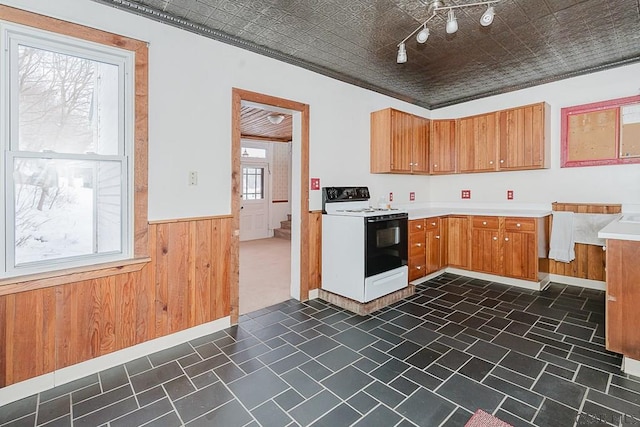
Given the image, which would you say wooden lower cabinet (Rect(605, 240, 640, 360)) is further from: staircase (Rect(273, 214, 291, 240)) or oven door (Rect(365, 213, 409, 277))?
staircase (Rect(273, 214, 291, 240))

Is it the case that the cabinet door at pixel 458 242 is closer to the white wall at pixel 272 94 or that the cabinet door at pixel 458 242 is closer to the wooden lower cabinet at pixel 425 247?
the wooden lower cabinet at pixel 425 247

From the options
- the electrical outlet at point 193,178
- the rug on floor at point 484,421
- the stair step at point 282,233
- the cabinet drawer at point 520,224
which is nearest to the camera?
the rug on floor at point 484,421

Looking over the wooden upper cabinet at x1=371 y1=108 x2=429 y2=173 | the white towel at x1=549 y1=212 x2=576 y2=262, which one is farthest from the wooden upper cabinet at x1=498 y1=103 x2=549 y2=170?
the wooden upper cabinet at x1=371 y1=108 x2=429 y2=173

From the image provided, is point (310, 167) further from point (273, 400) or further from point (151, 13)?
point (273, 400)

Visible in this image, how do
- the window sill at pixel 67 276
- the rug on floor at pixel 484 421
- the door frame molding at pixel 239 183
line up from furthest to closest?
the door frame molding at pixel 239 183 → the window sill at pixel 67 276 → the rug on floor at pixel 484 421

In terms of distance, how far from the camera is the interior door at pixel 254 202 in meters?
8.22

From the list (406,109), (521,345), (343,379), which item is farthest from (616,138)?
(343,379)

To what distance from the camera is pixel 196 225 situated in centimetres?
271

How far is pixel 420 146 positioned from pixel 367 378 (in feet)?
11.7

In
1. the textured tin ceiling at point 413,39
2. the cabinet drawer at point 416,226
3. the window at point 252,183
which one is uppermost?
the textured tin ceiling at point 413,39

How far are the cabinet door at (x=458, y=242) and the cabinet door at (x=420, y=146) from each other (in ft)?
2.89

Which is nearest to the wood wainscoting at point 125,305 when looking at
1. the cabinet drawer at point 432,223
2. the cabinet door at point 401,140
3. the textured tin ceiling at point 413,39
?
the textured tin ceiling at point 413,39

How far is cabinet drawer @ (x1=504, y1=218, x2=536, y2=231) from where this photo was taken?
380 cm

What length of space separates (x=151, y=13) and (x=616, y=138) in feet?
16.4
